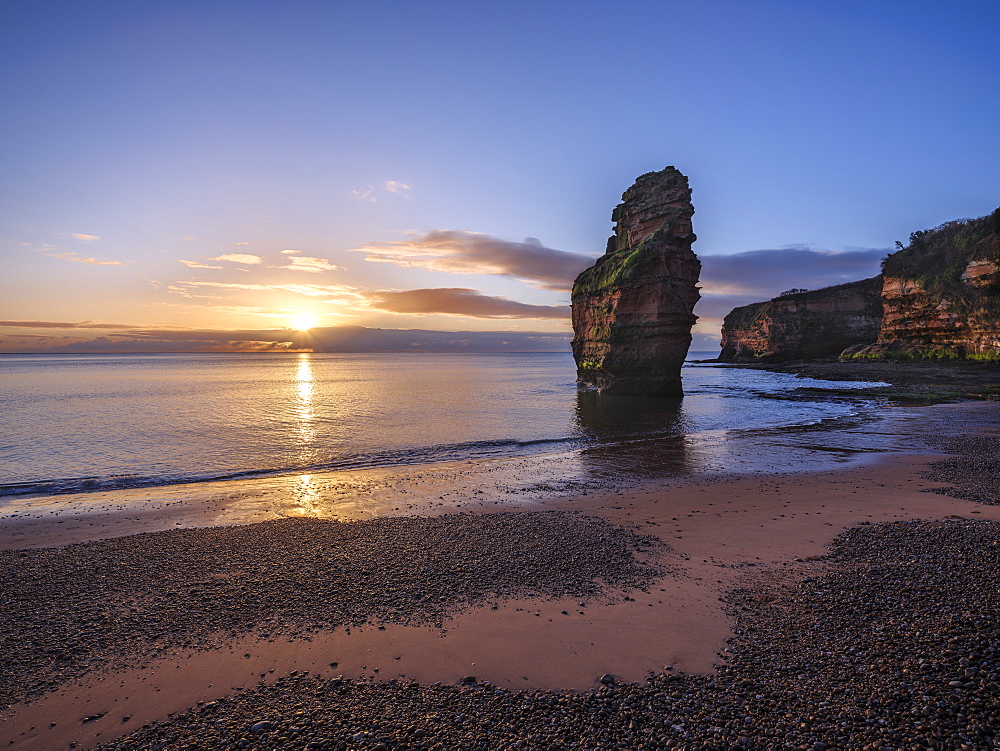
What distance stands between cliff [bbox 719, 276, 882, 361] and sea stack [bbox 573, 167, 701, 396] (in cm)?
7874

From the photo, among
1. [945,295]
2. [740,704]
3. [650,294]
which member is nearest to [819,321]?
[945,295]

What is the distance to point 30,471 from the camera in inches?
715

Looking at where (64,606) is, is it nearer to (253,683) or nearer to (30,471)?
(253,683)

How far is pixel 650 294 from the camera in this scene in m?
43.3

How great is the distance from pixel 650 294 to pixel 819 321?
84987 millimetres

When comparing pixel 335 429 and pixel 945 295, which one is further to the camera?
pixel 945 295

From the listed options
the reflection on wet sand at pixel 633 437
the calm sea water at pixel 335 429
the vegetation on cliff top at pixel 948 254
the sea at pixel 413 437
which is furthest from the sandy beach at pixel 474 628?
the vegetation on cliff top at pixel 948 254

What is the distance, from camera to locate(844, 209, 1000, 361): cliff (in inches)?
2170

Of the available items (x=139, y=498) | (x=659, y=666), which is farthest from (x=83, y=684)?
(x=139, y=498)

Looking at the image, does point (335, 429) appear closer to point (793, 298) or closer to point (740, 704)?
point (740, 704)

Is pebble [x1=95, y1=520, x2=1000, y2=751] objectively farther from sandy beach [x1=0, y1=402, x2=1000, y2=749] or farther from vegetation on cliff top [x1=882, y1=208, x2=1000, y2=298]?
vegetation on cliff top [x1=882, y1=208, x2=1000, y2=298]

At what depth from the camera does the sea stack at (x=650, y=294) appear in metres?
42.8

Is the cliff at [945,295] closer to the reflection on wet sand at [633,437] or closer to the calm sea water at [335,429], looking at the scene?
the calm sea water at [335,429]

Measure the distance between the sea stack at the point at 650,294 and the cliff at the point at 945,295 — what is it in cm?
3955
